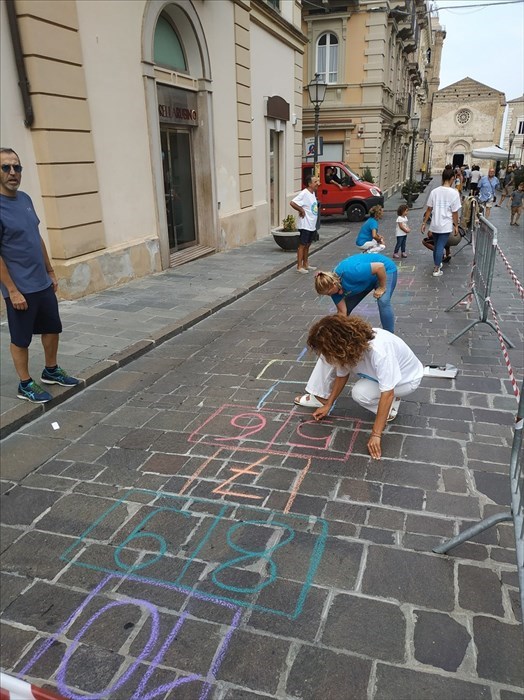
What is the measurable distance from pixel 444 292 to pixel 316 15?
69.8 ft

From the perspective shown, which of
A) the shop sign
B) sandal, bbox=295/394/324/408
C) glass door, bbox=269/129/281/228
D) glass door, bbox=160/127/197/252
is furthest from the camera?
glass door, bbox=269/129/281/228

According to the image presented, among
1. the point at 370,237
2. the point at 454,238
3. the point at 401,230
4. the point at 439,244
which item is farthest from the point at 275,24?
the point at 370,237

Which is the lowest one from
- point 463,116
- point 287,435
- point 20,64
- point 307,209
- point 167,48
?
point 287,435

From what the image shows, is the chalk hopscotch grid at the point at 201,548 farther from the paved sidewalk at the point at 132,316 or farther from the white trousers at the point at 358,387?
the paved sidewalk at the point at 132,316

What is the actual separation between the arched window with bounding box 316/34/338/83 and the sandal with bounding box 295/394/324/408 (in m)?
24.4

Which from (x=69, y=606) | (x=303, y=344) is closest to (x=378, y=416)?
(x=69, y=606)

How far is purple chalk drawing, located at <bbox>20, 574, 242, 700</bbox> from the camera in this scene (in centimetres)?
203

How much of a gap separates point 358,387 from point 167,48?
9279mm

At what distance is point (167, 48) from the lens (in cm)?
1020

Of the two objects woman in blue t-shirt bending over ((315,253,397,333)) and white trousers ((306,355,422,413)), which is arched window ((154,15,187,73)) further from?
white trousers ((306,355,422,413))

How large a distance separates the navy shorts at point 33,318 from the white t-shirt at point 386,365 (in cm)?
247

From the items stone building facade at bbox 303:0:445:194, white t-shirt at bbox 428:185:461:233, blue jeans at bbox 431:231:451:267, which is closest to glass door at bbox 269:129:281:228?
blue jeans at bbox 431:231:451:267

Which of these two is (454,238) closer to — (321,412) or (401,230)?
(401,230)

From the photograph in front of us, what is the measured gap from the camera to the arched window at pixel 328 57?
24719mm
